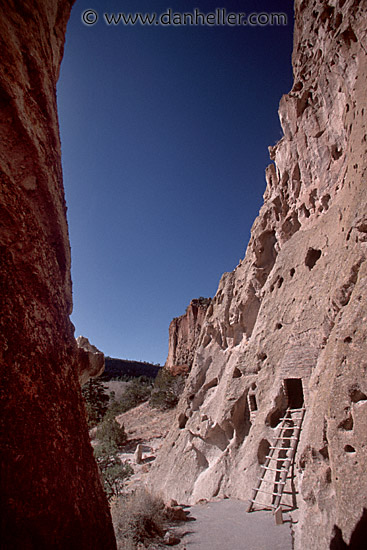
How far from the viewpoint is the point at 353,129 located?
30.2ft

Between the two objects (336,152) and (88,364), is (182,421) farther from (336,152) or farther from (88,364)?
(336,152)

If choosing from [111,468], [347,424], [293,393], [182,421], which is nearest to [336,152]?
[293,393]

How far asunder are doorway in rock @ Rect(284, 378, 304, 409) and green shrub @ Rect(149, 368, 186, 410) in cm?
2458

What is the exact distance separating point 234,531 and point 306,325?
5.94 metres

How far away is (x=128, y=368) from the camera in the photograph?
82.5 meters

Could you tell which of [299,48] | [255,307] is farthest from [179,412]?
[299,48]

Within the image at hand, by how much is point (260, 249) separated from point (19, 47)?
13669mm

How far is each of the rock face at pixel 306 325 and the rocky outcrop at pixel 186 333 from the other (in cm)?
4043

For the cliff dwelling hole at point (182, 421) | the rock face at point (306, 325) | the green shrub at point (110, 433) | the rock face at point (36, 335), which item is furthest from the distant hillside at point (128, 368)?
the rock face at point (36, 335)

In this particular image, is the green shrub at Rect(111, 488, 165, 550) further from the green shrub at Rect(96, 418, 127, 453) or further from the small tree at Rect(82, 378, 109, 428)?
the small tree at Rect(82, 378, 109, 428)

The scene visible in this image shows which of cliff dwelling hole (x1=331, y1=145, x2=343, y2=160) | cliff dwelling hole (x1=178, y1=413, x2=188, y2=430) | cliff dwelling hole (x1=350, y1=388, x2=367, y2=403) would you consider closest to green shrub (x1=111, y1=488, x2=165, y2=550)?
cliff dwelling hole (x1=350, y1=388, x2=367, y2=403)

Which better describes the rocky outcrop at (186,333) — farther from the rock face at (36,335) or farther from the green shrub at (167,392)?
the rock face at (36,335)

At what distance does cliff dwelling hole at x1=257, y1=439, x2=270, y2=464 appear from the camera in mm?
9969

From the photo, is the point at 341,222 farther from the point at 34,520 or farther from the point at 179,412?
the point at 179,412
